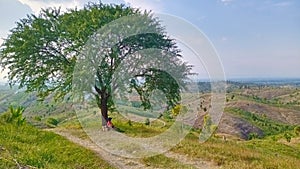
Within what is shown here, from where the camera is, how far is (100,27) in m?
17.1

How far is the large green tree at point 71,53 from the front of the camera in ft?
56.4

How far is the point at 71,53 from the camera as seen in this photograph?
18250 mm

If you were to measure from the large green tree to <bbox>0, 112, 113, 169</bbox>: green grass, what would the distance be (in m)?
3.58

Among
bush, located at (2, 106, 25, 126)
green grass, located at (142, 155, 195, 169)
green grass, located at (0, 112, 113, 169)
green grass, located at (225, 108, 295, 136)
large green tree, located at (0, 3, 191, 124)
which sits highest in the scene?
large green tree, located at (0, 3, 191, 124)

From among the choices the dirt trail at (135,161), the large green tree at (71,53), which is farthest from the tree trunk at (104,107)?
the dirt trail at (135,161)

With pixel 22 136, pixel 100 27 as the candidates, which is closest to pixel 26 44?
pixel 100 27

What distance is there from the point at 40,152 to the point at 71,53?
9240 mm

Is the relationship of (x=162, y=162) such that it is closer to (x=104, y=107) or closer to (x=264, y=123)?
(x=104, y=107)

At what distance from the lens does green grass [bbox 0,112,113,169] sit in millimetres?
7965

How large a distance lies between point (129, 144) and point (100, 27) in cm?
633

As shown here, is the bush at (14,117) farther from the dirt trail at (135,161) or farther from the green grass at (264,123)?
the green grass at (264,123)

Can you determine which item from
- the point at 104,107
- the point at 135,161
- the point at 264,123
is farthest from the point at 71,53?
the point at 264,123

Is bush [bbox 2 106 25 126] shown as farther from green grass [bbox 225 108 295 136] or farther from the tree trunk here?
green grass [bbox 225 108 295 136]

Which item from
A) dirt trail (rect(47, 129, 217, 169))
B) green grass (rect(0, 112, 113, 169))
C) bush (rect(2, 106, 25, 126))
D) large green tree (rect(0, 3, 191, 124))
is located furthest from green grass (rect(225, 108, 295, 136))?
green grass (rect(0, 112, 113, 169))
